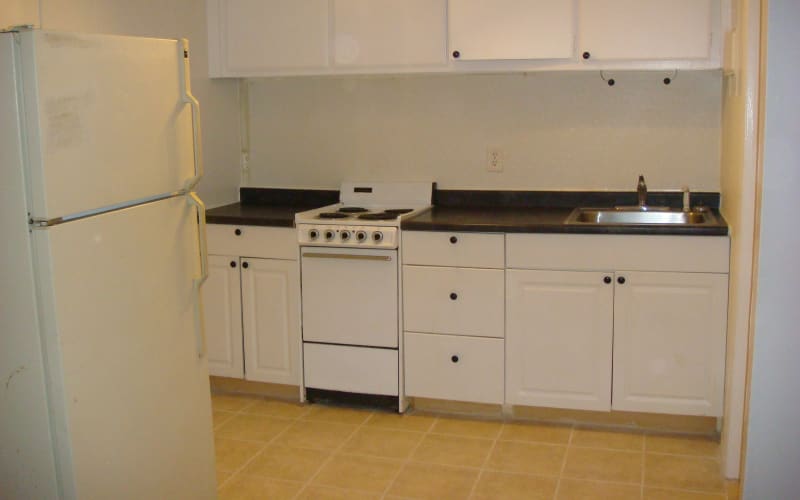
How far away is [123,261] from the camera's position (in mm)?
2197

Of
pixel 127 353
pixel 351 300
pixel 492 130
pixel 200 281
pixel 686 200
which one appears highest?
pixel 492 130

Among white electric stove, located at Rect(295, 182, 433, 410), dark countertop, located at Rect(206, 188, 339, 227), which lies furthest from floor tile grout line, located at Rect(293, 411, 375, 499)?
dark countertop, located at Rect(206, 188, 339, 227)

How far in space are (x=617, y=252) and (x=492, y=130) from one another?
3.35ft

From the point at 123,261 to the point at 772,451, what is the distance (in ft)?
5.71

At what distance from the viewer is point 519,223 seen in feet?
11.4

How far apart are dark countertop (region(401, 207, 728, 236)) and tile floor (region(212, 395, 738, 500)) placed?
87 cm

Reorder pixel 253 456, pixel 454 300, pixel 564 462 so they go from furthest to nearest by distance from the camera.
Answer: pixel 454 300
pixel 253 456
pixel 564 462

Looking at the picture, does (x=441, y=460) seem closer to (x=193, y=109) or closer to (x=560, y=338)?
(x=560, y=338)

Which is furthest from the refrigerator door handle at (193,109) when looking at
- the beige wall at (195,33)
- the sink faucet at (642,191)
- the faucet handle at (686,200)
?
the faucet handle at (686,200)

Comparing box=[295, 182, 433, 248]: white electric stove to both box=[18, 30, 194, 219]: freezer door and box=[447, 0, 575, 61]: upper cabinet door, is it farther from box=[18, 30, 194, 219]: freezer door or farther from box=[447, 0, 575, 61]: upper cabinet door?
box=[18, 30, 194, 219]: freezer door

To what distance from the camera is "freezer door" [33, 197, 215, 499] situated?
1.96 metres

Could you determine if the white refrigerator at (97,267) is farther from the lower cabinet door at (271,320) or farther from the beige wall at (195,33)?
the lower cabinet door at (271,320)

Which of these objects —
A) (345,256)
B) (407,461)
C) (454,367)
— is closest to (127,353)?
(407,461)

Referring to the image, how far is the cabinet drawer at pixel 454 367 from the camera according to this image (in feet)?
11.8
